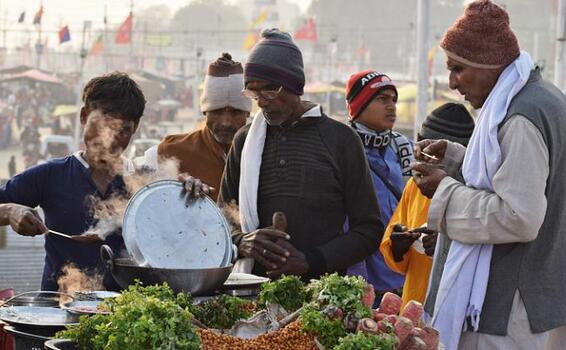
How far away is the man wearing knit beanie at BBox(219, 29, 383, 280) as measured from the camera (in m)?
5.20

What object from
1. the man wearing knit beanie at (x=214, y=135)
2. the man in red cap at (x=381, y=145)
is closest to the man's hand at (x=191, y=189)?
the man wearing knit beanie at (x=214, y=135)

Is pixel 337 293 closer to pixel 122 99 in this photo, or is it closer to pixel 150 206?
pixel 150 206

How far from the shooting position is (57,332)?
13.4ft

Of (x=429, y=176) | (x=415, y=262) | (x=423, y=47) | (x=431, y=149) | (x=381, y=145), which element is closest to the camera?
(x=429, y=176)

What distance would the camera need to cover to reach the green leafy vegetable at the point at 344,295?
13.1 ft

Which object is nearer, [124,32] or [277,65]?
[277,65]

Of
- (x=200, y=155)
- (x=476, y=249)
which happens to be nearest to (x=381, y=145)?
(x=200, y=155)

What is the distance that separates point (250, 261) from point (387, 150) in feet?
5.09

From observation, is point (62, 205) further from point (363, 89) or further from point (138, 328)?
point (363, 89)

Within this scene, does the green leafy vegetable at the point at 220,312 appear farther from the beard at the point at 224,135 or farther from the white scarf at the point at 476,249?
the beard at the point at 224,135

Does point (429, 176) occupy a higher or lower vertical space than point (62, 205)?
higher

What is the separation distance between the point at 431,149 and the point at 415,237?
571 mm

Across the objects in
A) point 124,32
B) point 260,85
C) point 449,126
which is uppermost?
point 260,85

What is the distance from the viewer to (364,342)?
12.2ft
